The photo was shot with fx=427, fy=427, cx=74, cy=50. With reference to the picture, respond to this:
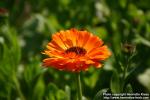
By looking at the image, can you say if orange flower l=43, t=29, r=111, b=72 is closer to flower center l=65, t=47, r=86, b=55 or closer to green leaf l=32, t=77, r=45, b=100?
flower center l=65, t=47, r=86, b=55

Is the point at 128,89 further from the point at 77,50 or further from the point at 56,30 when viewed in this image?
the point at 56,30

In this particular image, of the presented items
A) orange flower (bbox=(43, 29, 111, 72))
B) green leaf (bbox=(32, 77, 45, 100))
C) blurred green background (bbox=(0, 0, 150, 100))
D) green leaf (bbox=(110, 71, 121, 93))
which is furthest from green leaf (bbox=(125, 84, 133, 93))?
green leaf (bbox=(32, 77, 45, 100))

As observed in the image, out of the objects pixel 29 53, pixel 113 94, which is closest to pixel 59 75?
pixel 29 53

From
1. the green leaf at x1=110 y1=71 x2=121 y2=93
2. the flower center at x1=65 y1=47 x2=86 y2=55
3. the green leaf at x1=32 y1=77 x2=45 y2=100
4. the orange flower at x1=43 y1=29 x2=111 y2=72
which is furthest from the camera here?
the green leaf at x1=32 y1=77 x2=45 y2=100

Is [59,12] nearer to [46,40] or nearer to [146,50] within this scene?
[46,40]

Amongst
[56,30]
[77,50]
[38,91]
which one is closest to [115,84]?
[77,50]
